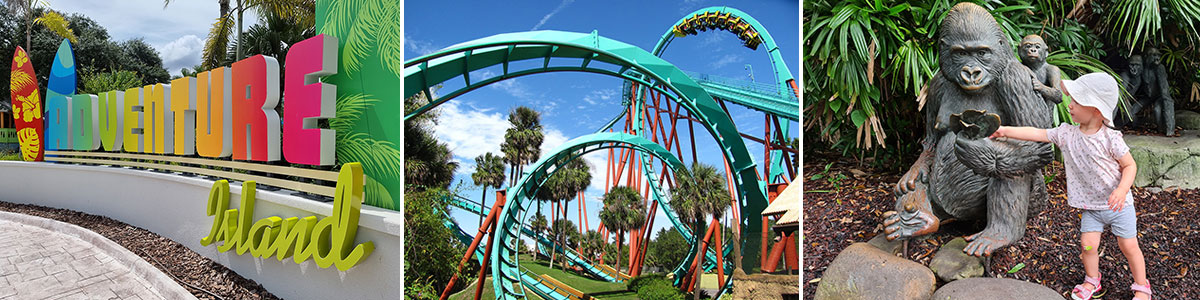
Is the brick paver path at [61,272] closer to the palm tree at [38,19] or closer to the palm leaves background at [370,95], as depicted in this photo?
the palm leaves background at [370,95]

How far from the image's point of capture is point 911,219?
2.92 m

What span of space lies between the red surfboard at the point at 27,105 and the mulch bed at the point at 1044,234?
1047 cm

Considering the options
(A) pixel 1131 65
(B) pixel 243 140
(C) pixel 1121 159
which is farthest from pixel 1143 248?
Result: (B) pixel 243 140

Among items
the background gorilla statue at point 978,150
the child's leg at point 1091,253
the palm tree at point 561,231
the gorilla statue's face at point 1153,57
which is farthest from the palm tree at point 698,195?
the gorilla statue's face at point 1153,57

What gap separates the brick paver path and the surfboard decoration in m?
1.63

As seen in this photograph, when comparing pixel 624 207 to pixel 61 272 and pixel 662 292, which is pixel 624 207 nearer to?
pixel 662 292

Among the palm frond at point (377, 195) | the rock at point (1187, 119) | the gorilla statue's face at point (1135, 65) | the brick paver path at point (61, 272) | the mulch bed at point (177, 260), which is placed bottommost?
the brick paver path at point (61, 272)

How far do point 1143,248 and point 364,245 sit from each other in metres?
4.62

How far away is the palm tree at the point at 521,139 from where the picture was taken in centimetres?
218

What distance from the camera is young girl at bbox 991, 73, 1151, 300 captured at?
92.0 inches

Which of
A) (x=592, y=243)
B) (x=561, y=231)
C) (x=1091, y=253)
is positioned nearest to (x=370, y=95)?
(x=561, y=231)

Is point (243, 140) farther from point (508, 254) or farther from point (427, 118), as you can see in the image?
point (508, 254)

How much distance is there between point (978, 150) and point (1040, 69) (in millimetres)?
635

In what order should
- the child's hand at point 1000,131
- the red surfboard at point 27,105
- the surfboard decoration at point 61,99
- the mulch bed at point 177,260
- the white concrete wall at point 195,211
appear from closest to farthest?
the child's hand at point 1000,131 < the white concrete wall at point 195,211 < the mulch bed at point 177,260 < the surfboard decoration at point 61,99 < the red surfboard at point 27,105
